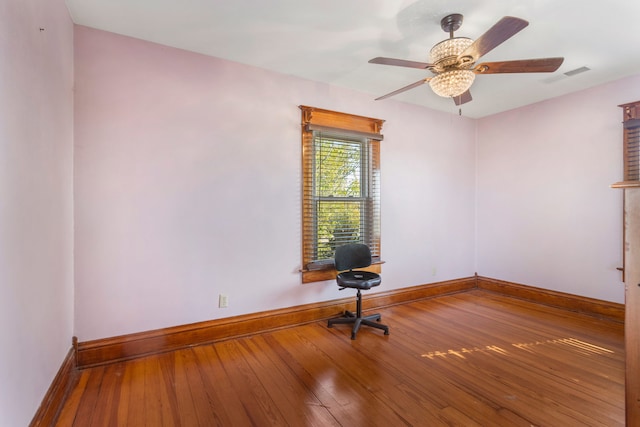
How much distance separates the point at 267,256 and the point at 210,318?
78 cm

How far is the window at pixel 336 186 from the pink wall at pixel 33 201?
1986 millimetres

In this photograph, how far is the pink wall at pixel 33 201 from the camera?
4.11 ft

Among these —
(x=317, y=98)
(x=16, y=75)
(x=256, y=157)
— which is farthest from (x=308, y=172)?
(x=16, y=75)

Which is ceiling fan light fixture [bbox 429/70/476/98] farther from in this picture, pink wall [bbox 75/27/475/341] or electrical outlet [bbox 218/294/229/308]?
electrical outlet [bbox 218/294/229/308]

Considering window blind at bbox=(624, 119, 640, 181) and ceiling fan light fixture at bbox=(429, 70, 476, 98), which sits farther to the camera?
window blind at bbox=(624, 119, 640, 181)

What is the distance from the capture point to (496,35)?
163 centimetres

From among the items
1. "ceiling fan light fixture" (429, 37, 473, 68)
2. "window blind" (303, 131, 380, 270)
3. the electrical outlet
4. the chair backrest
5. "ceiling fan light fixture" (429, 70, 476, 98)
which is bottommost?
the electrical outlet

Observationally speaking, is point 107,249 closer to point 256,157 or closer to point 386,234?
point 256,157

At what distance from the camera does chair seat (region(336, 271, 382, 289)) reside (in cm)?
289

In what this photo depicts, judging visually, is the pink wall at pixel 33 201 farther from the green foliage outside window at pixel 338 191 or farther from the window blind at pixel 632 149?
the window blind at pixel 632 149

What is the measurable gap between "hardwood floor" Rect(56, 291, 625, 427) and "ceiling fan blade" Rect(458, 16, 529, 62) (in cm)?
220

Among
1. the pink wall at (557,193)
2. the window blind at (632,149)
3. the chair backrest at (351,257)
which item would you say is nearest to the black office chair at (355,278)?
the chair backrest at (351,257)

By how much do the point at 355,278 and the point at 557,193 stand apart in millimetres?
2956

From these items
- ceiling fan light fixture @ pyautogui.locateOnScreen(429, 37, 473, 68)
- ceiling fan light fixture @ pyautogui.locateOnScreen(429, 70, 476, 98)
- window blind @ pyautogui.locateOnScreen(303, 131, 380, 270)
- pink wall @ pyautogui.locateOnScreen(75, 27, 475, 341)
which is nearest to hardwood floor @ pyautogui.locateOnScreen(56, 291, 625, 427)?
pink wall @ pyautogui.locateOnScreen(75, 27, 475, 341)
